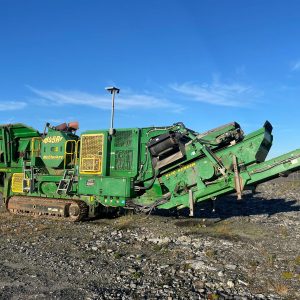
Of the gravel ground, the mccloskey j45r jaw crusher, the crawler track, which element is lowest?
the gravel ground

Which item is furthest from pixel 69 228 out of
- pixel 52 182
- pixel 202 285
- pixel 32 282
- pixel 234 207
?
pixel 234 207

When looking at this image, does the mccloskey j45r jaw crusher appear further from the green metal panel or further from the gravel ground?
the gravel ground

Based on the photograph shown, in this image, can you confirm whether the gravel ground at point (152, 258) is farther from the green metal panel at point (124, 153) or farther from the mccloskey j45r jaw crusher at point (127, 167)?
the green metal panel at point (124, 153)

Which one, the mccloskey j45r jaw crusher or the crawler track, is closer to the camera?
the mccloskey j45r jaw crusher

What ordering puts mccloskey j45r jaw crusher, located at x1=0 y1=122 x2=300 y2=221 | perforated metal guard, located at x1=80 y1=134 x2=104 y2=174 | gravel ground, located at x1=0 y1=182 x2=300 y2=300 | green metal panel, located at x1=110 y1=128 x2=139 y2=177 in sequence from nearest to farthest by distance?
1. gravel ground, located at x1=0 y1=182 x2=300 y2=300
2. mccloskey j45r jaw crusher, located at x1=0 y1=122 x2=300 y2=221
3. green metal panel, located at x1=110 y1=128 x2=139 y2=177
4. perforated metal guard, located at x1=80 y1=134 x2=104 y2=174

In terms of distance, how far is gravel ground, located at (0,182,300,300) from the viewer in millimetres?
6277

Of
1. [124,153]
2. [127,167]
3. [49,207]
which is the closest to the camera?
[127,167]

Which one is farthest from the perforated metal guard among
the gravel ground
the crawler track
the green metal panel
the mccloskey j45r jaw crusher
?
the gravel ground

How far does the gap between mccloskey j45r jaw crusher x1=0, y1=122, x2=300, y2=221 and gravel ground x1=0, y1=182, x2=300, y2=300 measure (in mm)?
901

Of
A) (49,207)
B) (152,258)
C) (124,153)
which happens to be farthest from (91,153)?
(152,258)

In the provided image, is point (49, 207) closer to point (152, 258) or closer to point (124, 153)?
point (124, 153)

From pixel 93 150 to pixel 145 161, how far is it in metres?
2.03

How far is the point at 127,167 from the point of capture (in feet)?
41.8

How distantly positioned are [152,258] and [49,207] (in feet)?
21.0
